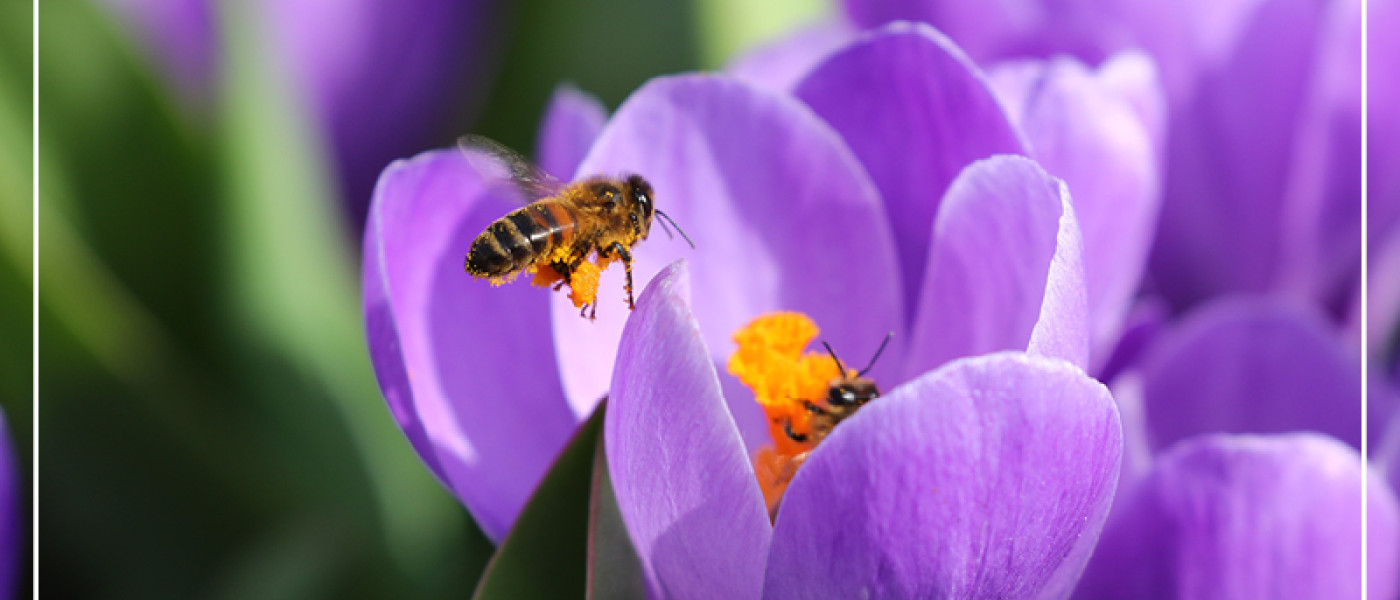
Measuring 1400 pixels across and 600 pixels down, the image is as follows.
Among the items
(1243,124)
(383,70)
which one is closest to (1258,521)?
(1243,124)

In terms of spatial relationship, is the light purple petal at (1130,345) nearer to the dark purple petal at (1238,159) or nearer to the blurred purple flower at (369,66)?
the dark purple petal at (1238,159)

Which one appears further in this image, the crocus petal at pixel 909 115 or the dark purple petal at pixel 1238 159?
the dark purple petal at pixel 1238 159

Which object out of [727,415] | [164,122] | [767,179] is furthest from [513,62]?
[727,415]

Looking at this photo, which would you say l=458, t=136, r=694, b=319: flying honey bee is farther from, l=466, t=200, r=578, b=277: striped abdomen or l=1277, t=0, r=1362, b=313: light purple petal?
l=1277, t=0, r=1362, b=313: light purple petal

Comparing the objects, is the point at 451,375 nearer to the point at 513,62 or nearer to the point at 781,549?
the point at 781,549

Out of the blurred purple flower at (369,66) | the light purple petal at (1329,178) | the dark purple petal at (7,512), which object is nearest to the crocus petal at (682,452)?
the dark purple petal at (7,512)

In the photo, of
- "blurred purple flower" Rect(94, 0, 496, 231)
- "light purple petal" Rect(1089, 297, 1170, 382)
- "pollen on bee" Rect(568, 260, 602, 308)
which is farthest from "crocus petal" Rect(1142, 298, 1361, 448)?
"blurred purple flower" Rect(94, 0, 496, 231)

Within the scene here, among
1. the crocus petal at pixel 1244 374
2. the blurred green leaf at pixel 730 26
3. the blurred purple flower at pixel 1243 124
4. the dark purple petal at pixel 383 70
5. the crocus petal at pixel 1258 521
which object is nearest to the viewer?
the crocus petal at pixel 1258 521
